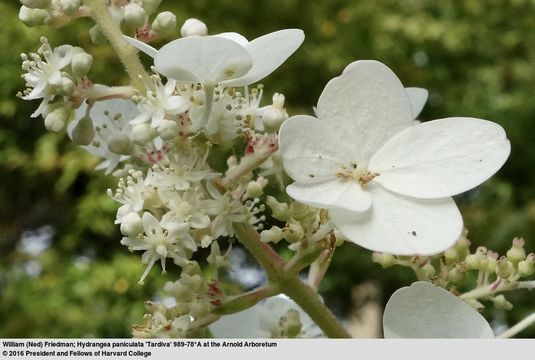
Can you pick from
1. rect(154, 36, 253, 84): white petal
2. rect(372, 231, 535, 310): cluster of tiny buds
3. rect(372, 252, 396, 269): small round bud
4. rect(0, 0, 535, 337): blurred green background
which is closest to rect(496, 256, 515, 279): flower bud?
rect(372, 231, 535, 310): cluster of tiny buds

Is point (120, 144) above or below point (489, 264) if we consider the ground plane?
above

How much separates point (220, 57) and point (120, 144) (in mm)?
137

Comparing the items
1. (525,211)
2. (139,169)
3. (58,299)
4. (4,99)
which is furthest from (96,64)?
(139,169)

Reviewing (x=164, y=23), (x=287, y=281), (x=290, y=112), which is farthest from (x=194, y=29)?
(x=290, y=112)

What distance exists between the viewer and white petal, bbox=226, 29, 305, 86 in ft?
2.27

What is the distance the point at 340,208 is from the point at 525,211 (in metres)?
1.52

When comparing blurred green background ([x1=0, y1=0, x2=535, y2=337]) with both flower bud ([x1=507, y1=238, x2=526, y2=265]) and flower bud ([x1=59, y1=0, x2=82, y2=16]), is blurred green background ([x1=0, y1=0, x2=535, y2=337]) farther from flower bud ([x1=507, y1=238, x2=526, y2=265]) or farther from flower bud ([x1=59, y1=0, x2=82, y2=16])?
flower bud ([x1=59, y1=0, x2=82, y2=16])

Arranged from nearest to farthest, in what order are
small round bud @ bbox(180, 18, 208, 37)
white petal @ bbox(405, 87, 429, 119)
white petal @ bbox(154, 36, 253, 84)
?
white petal @ bbox(154, 36, 253, 84) < small round bud @ bbox(180, 18, 208, 37) < white petal @ bbox(405, 87, 429, 119)

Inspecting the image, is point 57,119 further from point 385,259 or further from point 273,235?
point 385,259

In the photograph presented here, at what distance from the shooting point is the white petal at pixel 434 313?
0.69 m

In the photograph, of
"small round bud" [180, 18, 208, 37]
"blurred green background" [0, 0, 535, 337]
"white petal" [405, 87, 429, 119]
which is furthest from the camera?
"blurred green background" [0, 0, 535, 337]

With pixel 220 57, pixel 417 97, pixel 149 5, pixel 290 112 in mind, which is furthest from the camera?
pixel 290 112

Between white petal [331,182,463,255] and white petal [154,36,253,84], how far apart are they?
0.15 meters

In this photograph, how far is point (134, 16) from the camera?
0.74 metres
